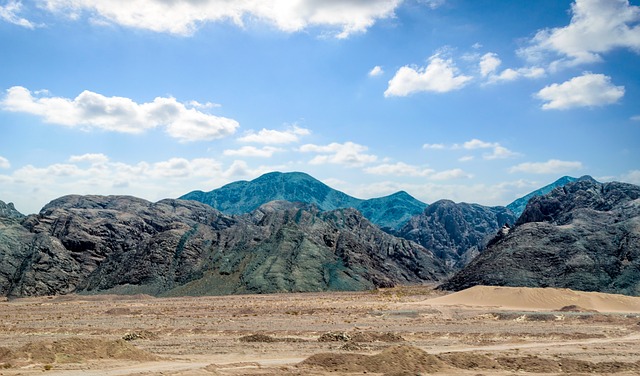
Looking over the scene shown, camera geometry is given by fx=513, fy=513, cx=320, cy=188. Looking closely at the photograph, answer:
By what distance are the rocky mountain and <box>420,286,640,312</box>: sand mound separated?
34267mm

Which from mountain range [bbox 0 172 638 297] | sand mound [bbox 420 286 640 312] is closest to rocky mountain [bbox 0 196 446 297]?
mountain range [bbox 0 172 638 297]

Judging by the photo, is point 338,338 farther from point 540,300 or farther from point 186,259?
point 186,259

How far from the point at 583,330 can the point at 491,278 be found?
4095cm

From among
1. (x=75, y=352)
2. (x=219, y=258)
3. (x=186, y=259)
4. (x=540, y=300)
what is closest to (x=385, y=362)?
(x=75, y=352)

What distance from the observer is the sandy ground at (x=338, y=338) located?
25922 mm

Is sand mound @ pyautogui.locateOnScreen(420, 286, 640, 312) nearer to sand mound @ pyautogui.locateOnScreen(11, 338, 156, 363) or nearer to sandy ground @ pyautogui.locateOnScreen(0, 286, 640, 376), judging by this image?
sandy ground @ pyautogui.locateOnScreen(0, 286, 640, 376)

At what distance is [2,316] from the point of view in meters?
61.7

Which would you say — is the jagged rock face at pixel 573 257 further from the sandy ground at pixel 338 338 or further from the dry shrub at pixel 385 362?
the dry shrub at pixel 385 362

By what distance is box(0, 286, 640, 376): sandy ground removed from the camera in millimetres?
25922

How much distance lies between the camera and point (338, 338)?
122ft

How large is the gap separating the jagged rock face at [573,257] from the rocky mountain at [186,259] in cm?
2671

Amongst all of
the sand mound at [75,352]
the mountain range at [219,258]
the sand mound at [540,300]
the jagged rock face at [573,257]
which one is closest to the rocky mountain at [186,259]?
the mountain range at [219,258]

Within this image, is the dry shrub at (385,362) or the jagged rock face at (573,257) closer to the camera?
the dry shrub at (385,362)

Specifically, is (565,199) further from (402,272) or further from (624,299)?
(624,299)
